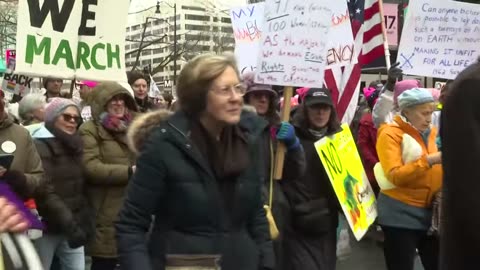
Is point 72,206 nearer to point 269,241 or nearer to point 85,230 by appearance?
point 85,230

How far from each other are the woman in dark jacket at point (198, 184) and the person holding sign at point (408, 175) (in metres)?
2.28

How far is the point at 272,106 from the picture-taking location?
5.27 m

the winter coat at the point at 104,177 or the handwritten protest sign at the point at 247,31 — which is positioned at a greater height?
the handwritten protest sign at the point at 247,31

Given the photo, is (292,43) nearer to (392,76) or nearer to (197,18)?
(392,76)

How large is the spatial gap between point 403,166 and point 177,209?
2608 millimetres

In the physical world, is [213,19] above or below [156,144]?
above

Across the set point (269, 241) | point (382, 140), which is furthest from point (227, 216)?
point (382, 140)

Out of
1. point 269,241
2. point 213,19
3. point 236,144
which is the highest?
point 213,19

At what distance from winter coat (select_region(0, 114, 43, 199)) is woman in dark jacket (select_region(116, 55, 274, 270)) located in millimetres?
1926

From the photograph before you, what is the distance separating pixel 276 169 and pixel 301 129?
2.06 ft

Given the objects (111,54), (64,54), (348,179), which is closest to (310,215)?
(348,179)

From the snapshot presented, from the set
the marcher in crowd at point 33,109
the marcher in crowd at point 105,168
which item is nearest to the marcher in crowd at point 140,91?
the marcher in crowd at point 33,109

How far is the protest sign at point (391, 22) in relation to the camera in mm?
12087

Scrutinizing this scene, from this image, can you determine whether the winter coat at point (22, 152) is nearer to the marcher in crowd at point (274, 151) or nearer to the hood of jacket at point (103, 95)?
the hood of jacket at point (103, 95)
